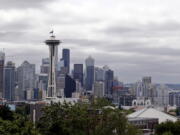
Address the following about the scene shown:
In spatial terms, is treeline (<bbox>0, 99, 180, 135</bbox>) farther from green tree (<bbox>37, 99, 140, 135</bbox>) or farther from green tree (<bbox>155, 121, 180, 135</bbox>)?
green tree (<bbox>155, 121, 180, 135</bbox>)

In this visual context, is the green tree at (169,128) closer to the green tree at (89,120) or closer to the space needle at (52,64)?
the green tree at (89,120)

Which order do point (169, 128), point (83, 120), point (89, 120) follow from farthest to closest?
point (169, 128) < point (89, 120) < point (83, 120)

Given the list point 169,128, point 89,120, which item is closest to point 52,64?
point 169,128

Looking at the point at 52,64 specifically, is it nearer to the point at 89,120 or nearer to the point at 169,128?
the point at 169,128

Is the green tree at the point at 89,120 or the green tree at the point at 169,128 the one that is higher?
the green tree at the point at 89,120

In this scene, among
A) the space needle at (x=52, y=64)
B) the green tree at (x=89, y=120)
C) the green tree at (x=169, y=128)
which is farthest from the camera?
the space needle at (x=52, y=64)

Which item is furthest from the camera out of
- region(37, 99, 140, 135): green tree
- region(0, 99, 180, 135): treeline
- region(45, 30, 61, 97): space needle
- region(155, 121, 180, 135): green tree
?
region(45, 30, 61, 97): space needle

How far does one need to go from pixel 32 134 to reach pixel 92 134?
15.6 m

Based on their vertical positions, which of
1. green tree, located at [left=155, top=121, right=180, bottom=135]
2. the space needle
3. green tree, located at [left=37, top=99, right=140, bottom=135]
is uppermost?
the space needle

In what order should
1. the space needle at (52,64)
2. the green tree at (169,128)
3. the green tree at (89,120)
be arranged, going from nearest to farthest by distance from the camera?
the green tree at (89,120) < the green tree at (169,128) < the space needle at (52,64)

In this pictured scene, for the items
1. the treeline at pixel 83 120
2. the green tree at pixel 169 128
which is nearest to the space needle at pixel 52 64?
the green tree at pixel 169 128

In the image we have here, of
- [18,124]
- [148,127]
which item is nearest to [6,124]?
[18,124]

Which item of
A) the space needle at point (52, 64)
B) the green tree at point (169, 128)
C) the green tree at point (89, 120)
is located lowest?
the green tree at point (169, 128)

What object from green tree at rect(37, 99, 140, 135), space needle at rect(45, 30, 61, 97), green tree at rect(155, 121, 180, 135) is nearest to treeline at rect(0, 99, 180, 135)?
green tree at rect(37, 99, 140, 135)
